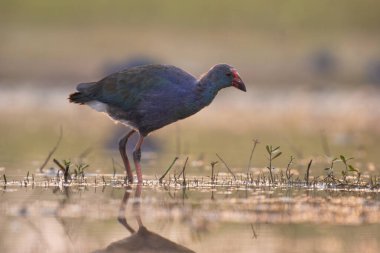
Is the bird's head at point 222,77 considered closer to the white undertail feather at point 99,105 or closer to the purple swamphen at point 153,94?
the purple swamphen at point 153,94

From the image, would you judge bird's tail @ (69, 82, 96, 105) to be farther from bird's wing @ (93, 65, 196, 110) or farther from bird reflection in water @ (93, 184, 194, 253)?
bird reflection in water @ (93, 184, 194, 253)

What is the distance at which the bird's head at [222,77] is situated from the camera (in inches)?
498

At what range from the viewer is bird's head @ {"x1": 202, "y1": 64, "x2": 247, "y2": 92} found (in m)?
12.6

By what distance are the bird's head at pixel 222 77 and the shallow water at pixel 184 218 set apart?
135 cm

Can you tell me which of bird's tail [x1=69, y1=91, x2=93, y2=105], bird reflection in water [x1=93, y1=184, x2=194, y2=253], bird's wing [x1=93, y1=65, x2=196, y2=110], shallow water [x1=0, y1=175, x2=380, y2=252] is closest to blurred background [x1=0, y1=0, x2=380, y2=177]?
bird's tail [x1=69, y1=91, x2=93, y2=105]

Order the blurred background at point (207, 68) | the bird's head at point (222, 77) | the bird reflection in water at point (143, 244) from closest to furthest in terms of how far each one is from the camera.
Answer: the bird reflection in water at point (143, 244) < the bird's head at point (222, 77) < the blurred background at point (207, 68)

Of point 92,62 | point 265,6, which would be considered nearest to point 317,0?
point 265,6

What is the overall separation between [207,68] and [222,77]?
18.7 metres

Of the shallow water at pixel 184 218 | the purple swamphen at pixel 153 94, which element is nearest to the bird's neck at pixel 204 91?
the purple swamphen at pixel 153 94

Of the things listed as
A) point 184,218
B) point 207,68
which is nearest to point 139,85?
point 184,218

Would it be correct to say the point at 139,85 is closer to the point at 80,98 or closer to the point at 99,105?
the point at 99,105

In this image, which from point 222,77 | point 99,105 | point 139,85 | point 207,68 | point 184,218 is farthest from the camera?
point 207,68

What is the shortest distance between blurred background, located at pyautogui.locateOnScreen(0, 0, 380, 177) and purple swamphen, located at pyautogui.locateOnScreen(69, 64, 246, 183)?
1.06 m

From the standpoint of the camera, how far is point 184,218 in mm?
9602
